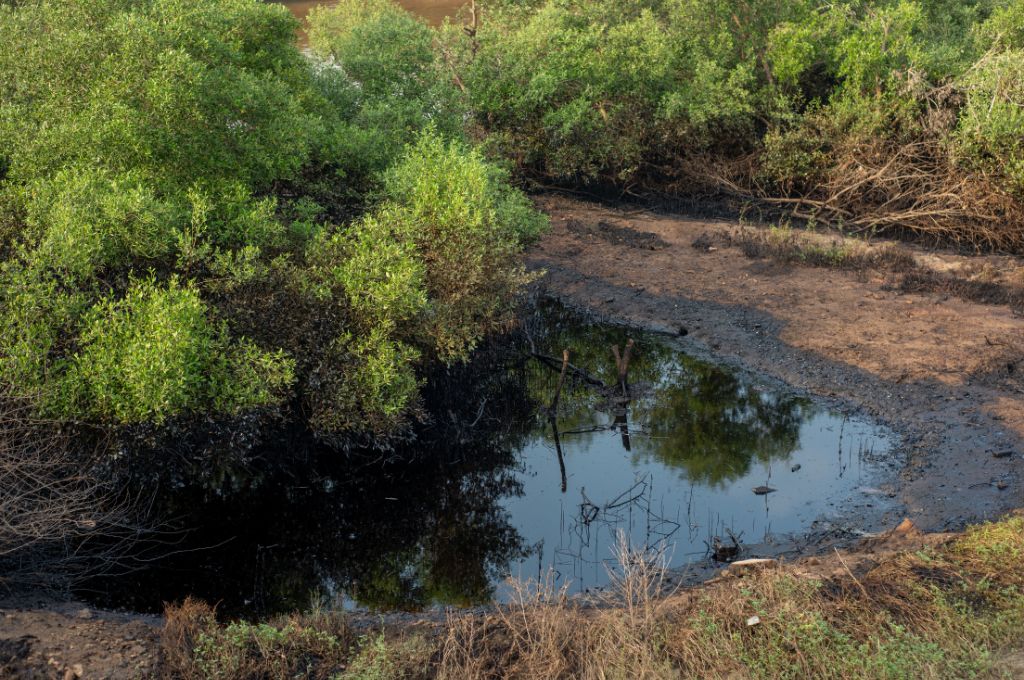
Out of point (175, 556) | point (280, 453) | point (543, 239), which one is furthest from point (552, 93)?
point (175, 556)

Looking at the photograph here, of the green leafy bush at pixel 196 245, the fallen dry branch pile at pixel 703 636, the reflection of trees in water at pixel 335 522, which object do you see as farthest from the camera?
the reflection of trees in water at pixel 335 522

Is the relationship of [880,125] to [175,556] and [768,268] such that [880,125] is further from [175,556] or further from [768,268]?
[175,556]

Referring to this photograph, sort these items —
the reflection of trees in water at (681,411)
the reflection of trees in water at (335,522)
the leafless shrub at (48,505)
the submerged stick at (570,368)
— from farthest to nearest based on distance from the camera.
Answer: the submerged stick at (570,368)
the reflection of trees in water at (681,411)
the reflection of trees in water at (335,522)
the leafless shrub at (48,505)

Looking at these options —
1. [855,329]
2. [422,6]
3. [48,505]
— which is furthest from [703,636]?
[422,6]

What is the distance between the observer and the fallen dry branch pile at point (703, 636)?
8695 millimetres

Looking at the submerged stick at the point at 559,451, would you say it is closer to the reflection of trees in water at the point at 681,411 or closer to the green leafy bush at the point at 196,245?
the reflection of trees in water at the point at 681,411

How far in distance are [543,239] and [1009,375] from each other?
11260mm

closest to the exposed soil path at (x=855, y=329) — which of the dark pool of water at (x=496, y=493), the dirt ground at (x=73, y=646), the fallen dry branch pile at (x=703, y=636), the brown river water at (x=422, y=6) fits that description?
the dark pool of water at (x=496, y=493)

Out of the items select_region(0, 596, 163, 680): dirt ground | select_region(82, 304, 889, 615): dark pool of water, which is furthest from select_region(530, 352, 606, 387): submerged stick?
select_region(0, 596, 163, 680): dirt ground

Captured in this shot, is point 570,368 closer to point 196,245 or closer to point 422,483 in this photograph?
point 422,483

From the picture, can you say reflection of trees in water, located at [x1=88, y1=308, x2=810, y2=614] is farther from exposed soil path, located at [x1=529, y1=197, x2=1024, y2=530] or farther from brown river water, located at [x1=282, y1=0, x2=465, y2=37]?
brown river water, located at [x1=282, y1=0, x2=465, y2=37]

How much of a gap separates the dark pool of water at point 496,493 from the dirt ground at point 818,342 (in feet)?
2.60

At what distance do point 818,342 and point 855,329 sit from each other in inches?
32.8

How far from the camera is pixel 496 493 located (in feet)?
46.2
